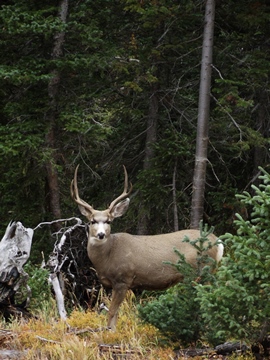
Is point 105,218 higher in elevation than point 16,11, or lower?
lower

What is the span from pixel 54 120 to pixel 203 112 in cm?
315

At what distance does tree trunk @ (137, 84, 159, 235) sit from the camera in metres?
15.9

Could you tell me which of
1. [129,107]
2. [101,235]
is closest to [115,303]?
[101,235]

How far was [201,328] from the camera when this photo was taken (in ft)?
27.2

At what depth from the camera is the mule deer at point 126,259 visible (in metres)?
9.55

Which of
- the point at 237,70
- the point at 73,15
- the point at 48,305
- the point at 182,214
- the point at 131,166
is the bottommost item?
the point at 48,305

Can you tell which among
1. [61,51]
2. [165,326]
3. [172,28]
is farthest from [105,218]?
[172,28]

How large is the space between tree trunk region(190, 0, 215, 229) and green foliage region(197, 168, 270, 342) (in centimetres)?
686

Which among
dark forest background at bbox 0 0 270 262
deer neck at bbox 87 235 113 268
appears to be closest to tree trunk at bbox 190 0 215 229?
dark forest background at bbox 0 0 270 262

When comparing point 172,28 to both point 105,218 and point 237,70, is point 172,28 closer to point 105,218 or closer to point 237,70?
point 237,70

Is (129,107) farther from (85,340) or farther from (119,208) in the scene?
(85,340)

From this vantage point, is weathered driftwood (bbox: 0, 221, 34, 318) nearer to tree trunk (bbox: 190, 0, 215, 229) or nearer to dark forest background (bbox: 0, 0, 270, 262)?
dark forest background (bbox: 0, 0, 270, 262)

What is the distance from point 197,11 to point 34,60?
402 cm

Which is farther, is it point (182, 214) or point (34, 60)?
point (182, 214)
